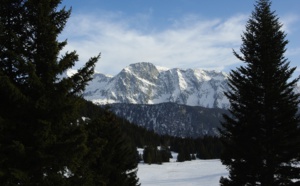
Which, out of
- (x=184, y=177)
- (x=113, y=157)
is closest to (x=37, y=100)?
(x=113, y=157)

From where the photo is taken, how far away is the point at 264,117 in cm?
2034

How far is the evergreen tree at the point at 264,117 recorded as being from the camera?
1944cm

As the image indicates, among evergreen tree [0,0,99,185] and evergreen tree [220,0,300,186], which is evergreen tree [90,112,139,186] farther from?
evergreen tree [0,0,99,185]

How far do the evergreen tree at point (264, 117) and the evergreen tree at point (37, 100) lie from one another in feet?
36.4

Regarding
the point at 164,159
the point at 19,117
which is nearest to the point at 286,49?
the point at 19,117

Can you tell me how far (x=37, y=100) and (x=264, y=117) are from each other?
542 inches

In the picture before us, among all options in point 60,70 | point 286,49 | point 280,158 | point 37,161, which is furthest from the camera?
point 286,49

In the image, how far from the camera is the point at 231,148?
66.8 feet

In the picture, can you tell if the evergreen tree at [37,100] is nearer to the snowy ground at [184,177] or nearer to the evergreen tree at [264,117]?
the evergreen tree at [264,117]

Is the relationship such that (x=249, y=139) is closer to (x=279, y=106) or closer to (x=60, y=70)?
(x=279, y=106)

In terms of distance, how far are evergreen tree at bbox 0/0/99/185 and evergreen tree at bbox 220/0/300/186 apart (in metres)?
11.1

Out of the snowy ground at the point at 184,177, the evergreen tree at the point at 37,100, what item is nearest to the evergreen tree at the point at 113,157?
the evergreen tree at the point at 37,100

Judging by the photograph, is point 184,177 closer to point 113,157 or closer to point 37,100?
point 113,157

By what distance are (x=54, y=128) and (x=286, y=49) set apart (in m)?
14.9
